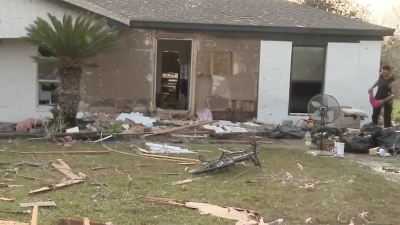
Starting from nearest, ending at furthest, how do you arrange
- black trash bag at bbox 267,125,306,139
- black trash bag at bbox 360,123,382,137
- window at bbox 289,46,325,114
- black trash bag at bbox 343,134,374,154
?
1. black trash bag at bbox 343,134,374,154
2. black trash bag at bbox 360,123,382,137
3. black trash bag at bbox 267,125,306,139
4. window at bbox 289,46,325,114

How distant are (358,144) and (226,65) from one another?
4.89 meters

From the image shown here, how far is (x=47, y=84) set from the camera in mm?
14492

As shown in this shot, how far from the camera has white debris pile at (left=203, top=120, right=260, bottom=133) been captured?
1299 cm

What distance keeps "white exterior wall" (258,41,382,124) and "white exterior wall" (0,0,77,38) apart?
6150mm

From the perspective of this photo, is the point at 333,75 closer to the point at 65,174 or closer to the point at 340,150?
the point at 340,150

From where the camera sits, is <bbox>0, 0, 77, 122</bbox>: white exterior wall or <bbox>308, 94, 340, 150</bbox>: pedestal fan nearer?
<bbox>308, 94, 340, 150</bbox>: pedestal fan

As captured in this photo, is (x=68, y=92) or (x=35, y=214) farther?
(x=68, y=92)

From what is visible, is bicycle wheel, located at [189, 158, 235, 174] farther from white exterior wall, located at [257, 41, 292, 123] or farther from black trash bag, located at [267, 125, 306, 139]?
white exterior wall, located at [257, 41, 292, 123]

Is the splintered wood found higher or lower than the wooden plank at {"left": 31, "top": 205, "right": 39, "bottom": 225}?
lower

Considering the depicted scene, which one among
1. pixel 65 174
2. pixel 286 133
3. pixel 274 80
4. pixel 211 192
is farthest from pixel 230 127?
pixel 211 192

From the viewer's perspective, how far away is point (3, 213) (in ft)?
19.0

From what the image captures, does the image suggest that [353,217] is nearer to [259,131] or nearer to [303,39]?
[259,131]

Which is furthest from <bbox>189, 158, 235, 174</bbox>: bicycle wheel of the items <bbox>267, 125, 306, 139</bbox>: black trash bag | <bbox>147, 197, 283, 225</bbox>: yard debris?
<bbox>267, 125, 306, 139</bbox>: black trash bag

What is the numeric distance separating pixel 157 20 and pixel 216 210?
8.66 m
